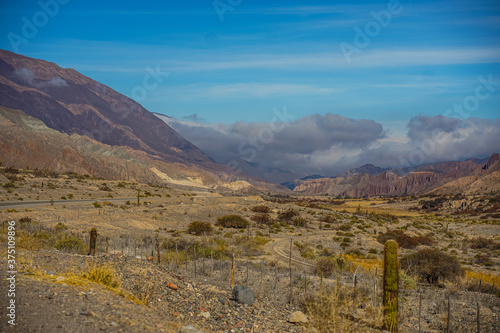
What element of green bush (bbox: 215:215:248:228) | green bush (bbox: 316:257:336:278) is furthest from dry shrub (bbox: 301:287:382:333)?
green bush (bbox: 215:215:248:228)

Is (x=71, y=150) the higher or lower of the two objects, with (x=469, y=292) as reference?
higher

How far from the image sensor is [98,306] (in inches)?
311

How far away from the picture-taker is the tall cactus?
30.2 feet

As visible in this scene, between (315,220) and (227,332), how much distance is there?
173ft

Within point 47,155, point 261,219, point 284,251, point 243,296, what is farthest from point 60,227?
point 47,155

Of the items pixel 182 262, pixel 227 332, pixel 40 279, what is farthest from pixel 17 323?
pixel 182 262

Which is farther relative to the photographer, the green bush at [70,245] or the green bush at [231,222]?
Result: the green bush at [231,222]

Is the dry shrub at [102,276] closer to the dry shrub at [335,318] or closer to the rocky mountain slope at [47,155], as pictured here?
the dry shrub at [335,318]

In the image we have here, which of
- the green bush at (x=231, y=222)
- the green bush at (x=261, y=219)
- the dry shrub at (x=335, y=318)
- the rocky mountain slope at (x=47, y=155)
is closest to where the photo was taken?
the dry shrub at (x=335, y=318)

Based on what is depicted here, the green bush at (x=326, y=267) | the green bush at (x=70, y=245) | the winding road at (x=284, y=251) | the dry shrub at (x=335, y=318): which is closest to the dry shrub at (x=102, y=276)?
the dry shrub at (x=335, y=318)

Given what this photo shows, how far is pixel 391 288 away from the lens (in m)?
9.27

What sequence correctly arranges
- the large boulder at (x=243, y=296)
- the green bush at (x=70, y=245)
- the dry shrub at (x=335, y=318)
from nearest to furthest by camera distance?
the dry shrub at (x=335, y=318), the large boulder at (x=243, y=296), the green bush at (x=70, y=245)

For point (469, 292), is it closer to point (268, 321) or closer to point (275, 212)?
point (268, 321)

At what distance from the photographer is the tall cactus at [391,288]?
30.2 feet
